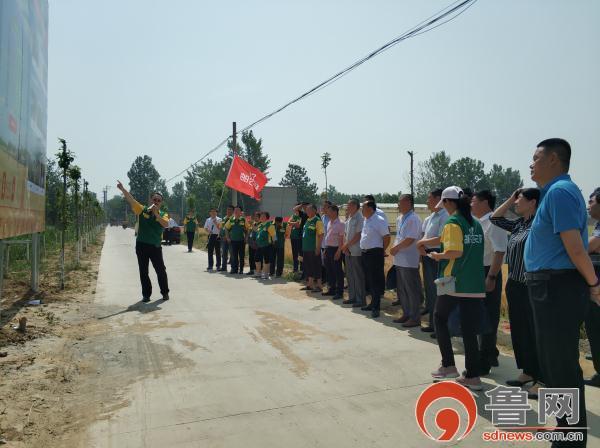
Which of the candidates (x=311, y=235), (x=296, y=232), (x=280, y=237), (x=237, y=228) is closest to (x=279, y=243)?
(x=280, y=237)

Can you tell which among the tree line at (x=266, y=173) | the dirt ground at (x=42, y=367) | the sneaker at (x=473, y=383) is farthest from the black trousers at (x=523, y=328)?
the tree line at (x=266, y=173)

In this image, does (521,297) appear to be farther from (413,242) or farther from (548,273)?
(413,242)

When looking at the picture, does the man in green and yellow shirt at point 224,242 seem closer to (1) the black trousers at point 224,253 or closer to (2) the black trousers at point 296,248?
(1) the black trousers at point 224,253

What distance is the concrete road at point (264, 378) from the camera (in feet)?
11.2

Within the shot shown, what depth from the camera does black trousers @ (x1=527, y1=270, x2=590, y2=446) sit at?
2969 millimetres

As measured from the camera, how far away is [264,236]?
1184 cm

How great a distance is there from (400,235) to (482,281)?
8.45 ft

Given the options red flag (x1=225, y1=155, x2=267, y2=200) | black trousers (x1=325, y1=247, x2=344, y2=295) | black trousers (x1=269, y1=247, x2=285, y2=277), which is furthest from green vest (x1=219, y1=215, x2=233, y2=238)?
black trousers (x1=325, y1=247, x2=344, y2=295)

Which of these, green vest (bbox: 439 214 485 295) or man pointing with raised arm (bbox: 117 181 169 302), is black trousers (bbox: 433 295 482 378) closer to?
green vest (bbox: 439 214 485 295)

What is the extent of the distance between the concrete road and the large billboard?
2084mm

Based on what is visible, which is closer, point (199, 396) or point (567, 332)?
point (567, 332)

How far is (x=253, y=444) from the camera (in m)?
3.24

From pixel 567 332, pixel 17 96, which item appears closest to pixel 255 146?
pixel 17 96

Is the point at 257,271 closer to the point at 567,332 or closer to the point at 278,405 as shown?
the point at 278,405
